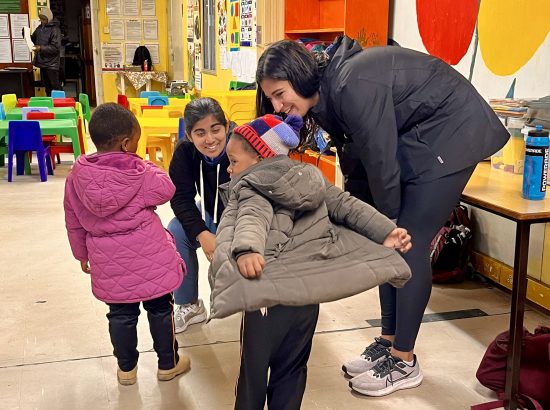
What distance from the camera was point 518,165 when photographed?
8.57ft

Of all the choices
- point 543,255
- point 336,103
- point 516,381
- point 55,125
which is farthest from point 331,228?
point 55,125

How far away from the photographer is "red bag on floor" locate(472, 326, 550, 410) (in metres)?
2.14

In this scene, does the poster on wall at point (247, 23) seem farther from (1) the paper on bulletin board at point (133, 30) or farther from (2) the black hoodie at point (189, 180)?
(1) the paper on bulletin board at point (133, 30)

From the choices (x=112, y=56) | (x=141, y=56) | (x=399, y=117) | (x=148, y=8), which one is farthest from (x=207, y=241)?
(x=148, y=8)

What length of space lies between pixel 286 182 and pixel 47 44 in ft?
33.7

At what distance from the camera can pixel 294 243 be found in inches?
60.0

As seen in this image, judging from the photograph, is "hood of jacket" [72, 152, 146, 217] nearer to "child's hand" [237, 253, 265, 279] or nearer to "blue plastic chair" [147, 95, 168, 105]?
"child's hand" [237, 253, 265, 279]

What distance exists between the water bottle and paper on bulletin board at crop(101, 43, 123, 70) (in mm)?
10874

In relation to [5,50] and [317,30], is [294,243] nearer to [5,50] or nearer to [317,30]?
[317,30]

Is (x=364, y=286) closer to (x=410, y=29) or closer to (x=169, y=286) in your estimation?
(x=169, y=286)

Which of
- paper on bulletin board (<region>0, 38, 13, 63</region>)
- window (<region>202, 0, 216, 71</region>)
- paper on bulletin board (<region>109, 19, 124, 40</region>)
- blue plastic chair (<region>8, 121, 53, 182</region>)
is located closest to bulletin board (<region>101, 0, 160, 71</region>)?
paper on bulletin board (<region>109, 19, 124, 40</region>)

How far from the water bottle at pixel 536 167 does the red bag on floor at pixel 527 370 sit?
1.67 ft

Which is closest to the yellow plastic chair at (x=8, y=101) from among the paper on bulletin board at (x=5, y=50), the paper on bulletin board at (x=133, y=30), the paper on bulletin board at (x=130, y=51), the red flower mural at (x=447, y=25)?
the red flower mural at (x=447, y=25)

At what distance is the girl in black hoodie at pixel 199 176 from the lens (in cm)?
240
